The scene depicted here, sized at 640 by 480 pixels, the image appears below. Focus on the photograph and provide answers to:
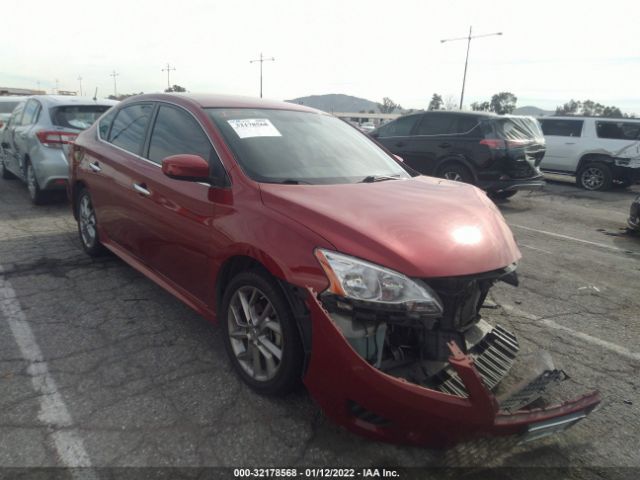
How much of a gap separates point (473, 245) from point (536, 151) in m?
7.41

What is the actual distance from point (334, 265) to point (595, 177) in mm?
12362

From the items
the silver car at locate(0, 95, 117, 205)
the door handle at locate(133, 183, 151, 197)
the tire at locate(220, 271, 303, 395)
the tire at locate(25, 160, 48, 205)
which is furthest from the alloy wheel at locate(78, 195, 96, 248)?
the tire at locate(25, 160, 48, 205)

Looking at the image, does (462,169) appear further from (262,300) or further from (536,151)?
(262,300)

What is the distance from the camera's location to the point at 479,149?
27.4 feet

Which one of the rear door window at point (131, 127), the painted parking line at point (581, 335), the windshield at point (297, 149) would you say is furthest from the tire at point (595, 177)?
the rear door window at point (131, 127)

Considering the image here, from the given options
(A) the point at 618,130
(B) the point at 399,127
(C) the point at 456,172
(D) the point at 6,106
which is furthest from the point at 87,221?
(A) the point at 618,130

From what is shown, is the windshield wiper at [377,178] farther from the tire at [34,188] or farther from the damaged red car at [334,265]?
the tire at [34,188]

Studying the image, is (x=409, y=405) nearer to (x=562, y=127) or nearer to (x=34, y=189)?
(x=34, y=189)

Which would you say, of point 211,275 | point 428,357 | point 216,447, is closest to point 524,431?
point 428,357

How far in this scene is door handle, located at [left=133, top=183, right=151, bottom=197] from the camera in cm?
335

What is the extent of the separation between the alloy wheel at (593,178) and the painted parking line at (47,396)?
42.1 ft

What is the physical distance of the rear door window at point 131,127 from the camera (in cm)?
369

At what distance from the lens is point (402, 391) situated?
6.21ft

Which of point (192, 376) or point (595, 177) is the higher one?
point (595, 177)
